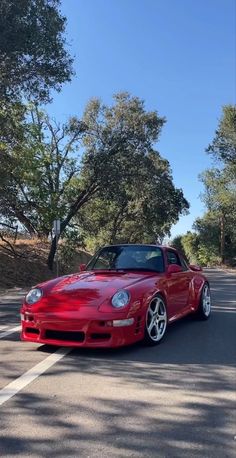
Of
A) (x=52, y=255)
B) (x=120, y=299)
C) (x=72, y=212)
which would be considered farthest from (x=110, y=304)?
(x=72, y=212)

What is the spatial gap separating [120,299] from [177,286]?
1873 mm

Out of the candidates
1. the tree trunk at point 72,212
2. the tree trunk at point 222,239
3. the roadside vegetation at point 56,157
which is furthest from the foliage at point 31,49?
the tree trunk at point 222,239

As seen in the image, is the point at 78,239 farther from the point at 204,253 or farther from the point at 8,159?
the point at 204,253

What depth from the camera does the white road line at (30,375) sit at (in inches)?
185

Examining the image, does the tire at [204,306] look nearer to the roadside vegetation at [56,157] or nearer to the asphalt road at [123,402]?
the asphalt road at [123,402]

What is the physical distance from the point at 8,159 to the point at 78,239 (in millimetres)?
8923

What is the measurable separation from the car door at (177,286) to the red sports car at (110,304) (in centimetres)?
2

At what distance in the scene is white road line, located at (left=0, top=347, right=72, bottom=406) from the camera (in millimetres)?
4699

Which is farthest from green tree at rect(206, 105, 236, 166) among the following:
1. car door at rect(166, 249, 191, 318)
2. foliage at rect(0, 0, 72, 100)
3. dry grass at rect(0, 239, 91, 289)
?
car door at rect(166, 249, 191, 318)

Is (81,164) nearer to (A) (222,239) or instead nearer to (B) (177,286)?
(B) (177,286)

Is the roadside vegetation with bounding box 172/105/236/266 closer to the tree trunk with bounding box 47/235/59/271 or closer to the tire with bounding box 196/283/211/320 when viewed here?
the tree trunk with bounding box 47/235/59/271

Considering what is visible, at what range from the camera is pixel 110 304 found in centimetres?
621

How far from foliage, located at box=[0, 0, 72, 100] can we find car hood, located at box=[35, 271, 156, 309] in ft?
25.0

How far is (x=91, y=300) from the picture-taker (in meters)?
6.26
